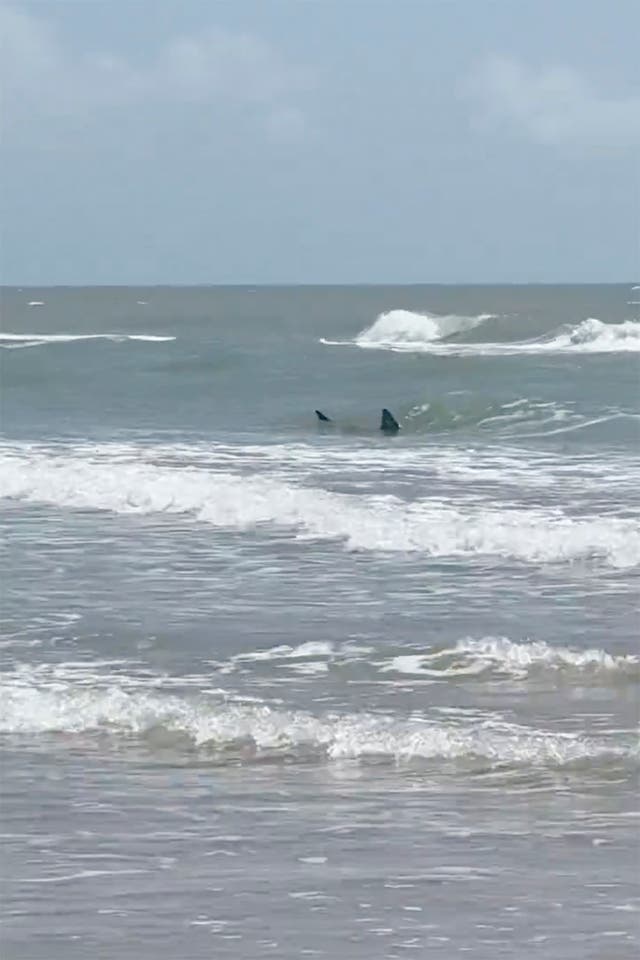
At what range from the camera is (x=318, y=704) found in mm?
7973

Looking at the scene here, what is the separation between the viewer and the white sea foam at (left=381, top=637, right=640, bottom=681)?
8648 mm

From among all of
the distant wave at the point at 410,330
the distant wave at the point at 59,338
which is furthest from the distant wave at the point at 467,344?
the distant wave at the point at 59,338

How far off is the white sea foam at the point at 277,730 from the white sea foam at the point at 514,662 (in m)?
1.00

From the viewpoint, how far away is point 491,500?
15.3 metres

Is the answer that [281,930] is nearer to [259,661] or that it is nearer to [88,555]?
[259,661]

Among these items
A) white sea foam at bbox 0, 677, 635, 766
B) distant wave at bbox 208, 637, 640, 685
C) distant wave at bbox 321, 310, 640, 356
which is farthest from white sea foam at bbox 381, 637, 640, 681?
distant wave at bbox 321, 310, 640, 356

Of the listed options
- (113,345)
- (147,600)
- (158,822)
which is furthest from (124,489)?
(113,345)

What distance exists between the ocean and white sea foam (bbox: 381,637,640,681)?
2cm

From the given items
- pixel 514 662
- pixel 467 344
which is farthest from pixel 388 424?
pixel 467 344

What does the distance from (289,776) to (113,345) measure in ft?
151

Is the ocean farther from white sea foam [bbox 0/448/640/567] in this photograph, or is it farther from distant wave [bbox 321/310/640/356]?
distant wave [bbox 321/310/640/356]

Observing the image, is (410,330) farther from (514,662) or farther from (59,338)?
(514,662)

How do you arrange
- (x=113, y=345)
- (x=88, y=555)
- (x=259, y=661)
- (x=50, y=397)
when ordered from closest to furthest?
(x=259, y=661) → (x=88, y=555) → (x=50, y=397) → (x=113, y=345)

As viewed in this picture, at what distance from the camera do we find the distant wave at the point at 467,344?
1800 inches
